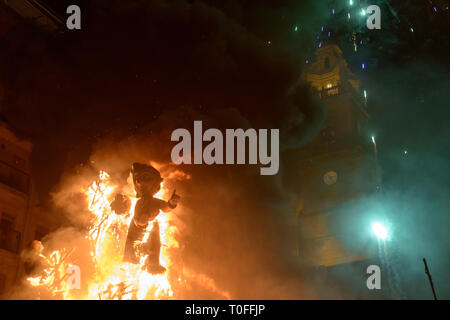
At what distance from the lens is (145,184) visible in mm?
15773

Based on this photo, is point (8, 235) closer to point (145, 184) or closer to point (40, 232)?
point (40, 232)

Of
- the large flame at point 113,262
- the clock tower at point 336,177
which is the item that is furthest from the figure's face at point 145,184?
the clock tower at point 336,177

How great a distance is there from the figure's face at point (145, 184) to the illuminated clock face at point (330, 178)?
20991 millimetres

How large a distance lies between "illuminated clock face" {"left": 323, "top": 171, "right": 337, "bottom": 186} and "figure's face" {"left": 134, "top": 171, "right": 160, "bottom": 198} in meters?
21.0

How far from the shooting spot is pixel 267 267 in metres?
23.4

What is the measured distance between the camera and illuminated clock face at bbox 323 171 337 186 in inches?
1352

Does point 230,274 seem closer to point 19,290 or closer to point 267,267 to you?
point 267,267

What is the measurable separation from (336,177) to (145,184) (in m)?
21.6

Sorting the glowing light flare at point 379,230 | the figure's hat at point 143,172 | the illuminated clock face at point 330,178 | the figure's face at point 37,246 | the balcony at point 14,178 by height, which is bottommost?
the figure's face at point 37,246

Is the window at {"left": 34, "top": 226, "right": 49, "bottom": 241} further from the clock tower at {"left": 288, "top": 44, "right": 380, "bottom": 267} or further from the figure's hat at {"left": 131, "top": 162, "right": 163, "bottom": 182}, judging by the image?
the clock tower at {"left": 288, "top": 44, "right": 380, "bottom": 267}

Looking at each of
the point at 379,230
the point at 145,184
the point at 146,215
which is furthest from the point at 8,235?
the point at 379,230

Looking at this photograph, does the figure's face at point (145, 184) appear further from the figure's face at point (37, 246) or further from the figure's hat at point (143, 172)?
the figure's face at point (37, 246)

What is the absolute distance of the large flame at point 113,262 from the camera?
15445 millimetres
